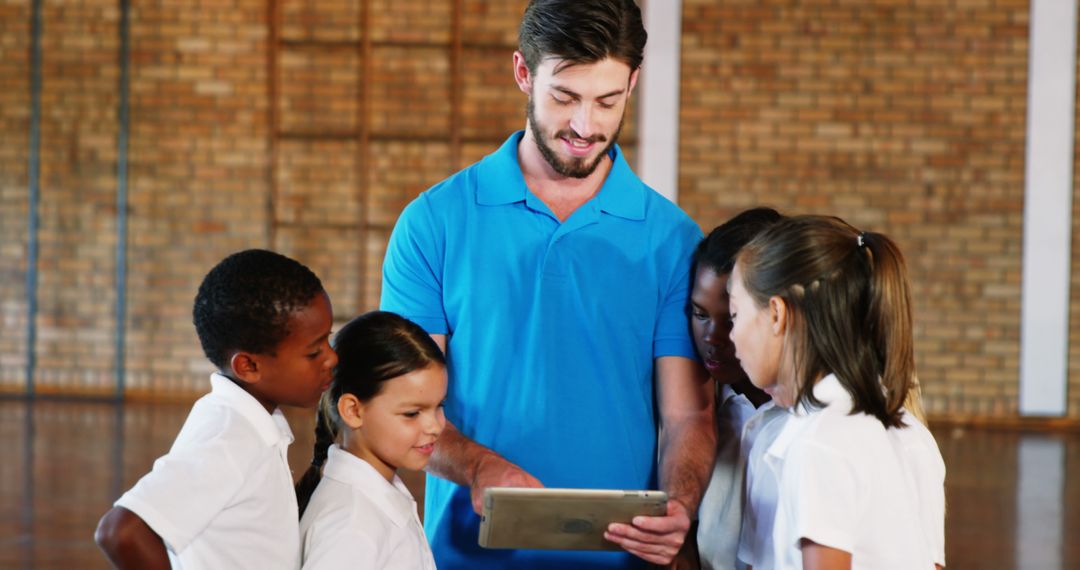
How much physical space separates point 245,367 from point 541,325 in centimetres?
54

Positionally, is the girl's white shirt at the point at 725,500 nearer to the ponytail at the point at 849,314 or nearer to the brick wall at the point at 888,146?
the ponytail at the point at 849,314

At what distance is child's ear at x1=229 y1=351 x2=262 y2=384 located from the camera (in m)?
1.85

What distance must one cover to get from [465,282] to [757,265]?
1.87ft

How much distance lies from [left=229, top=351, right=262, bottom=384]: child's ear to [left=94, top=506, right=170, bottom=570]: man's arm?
0.98 ft

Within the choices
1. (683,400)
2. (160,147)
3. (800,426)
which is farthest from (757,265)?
(160,147)

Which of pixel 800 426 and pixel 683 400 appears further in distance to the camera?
pixel 683 400

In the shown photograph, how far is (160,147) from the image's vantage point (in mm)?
9125

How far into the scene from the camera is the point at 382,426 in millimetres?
1967

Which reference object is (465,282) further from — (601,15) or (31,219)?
(31,219)

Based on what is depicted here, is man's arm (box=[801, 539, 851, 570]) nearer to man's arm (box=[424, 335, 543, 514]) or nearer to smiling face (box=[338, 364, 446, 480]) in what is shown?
man's arm (box=[424, 335, 543, 514])

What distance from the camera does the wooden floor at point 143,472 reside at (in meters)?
5.06

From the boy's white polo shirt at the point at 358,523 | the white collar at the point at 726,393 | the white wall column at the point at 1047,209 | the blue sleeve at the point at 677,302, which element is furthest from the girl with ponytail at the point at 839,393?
the white wall column at the point at 1047,209

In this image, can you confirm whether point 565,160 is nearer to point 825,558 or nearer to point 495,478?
point 495,478

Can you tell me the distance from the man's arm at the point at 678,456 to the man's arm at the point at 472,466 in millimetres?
193
